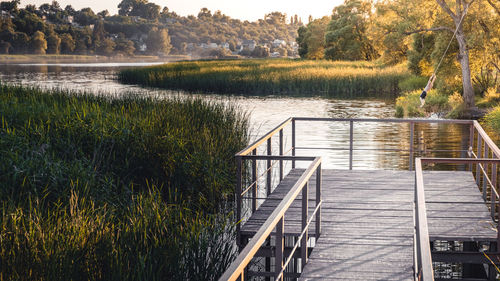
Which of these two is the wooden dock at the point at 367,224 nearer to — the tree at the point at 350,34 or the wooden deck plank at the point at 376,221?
the wooden deck plank at the point at 376,221

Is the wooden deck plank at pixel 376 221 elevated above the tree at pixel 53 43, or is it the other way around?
the tree at pixel 53 43

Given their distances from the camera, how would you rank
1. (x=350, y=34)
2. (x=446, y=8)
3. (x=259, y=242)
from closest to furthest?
(x=259, y=242)
(x=446, y=8)
(x=350, y=34)

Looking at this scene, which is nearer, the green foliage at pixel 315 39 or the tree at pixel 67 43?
the green foliage at pixel 315 39

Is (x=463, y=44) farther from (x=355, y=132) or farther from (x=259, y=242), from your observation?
(x=259, y=242)

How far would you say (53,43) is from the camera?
13288 cm

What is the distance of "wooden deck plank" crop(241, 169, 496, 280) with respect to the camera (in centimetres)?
596

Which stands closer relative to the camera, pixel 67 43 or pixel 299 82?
pixel 299 82

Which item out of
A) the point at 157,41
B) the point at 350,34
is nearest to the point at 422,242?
the point at 350,34

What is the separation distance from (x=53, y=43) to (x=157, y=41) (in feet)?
103

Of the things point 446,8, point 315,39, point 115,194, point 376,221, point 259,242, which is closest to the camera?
point 259,242

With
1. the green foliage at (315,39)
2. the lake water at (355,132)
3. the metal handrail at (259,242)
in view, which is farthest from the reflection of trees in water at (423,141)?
the green foliage at (315,39)

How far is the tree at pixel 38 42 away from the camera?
411 ft

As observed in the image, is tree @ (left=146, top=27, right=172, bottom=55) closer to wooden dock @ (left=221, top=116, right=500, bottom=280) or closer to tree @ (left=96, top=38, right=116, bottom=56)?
tree @ (left=96, top=38, right=116, bottom=56)

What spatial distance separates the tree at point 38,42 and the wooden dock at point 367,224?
408 feet
